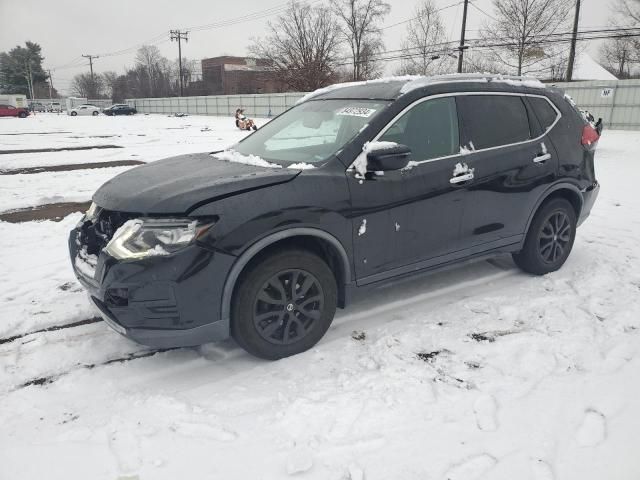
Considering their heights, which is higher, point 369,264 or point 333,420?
point 369,264

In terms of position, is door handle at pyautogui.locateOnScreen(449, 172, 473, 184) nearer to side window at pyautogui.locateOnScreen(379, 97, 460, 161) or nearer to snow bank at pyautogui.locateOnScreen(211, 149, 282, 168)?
side window at pyautogui.locateOnScreen(379, 97, 460, 161)

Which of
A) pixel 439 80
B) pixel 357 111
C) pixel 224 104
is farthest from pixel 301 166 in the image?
pixel 224 104

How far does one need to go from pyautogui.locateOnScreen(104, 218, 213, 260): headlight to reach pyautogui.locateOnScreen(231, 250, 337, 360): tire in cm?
44

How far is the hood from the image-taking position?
113 inches

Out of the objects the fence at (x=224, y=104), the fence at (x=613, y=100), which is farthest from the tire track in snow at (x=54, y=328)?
the fence at (x=224, y=104)

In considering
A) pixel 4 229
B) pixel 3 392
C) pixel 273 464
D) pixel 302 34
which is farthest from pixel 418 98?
pixel 302 34

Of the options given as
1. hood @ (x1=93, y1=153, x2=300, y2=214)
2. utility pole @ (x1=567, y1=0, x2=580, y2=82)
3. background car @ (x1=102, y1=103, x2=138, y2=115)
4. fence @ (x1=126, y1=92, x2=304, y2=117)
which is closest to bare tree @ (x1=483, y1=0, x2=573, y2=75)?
utility pole @ (x1=567, y1=0, x2=580, y2=82)

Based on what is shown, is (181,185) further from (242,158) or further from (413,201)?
(413,201)

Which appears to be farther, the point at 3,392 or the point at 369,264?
the point at 369,264

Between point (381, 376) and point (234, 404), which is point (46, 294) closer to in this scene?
point (234, 404)

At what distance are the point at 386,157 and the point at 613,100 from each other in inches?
948

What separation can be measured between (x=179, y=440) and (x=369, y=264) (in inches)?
66.2

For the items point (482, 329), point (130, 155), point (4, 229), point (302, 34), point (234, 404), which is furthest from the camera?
point (302, 34)

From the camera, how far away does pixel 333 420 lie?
2.64 m
